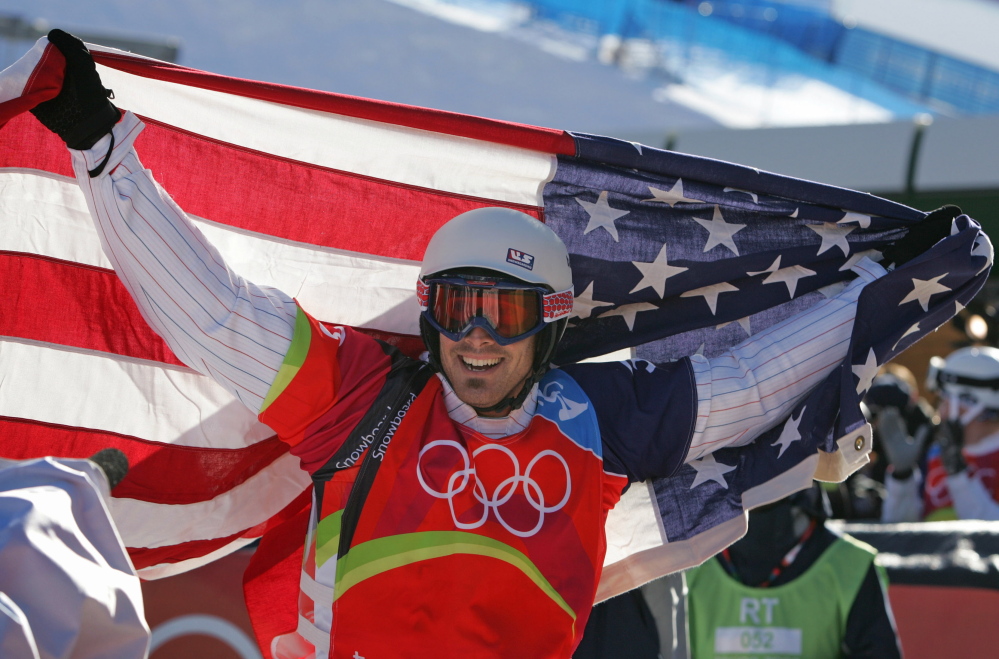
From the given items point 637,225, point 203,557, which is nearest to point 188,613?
point 203,557

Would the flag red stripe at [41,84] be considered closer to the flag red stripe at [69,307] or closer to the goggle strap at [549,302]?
the flag red stripe at [69,307]

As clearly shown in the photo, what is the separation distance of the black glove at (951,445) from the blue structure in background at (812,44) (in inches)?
243

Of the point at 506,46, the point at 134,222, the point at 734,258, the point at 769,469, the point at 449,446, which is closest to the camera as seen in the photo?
the point at 134,222

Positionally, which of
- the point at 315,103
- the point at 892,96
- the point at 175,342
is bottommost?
the point at 175,342

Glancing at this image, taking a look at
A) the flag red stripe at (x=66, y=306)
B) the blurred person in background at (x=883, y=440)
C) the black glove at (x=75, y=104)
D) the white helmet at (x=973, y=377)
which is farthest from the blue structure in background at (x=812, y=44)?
the black glove at (x=75, y=104)

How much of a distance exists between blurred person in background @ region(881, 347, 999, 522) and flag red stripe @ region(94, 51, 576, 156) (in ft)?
10.9

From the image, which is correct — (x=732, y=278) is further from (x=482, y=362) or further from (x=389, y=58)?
(x=389, y=58)

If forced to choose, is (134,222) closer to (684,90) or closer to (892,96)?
(892,96)

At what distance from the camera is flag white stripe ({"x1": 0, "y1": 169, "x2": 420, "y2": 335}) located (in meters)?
2.62

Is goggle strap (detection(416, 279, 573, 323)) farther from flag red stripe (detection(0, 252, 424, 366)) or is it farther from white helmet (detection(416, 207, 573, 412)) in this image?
flag red stripe (detection(0, 252, 424, 366))

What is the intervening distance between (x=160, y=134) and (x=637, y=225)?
1429mm

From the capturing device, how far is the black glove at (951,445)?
5031 millimetres

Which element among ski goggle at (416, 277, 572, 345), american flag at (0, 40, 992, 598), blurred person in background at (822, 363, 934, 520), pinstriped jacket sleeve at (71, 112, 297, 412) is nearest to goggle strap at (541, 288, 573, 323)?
ski goggle at (416, 277, 572, 345)

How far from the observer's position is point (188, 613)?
3.82m
